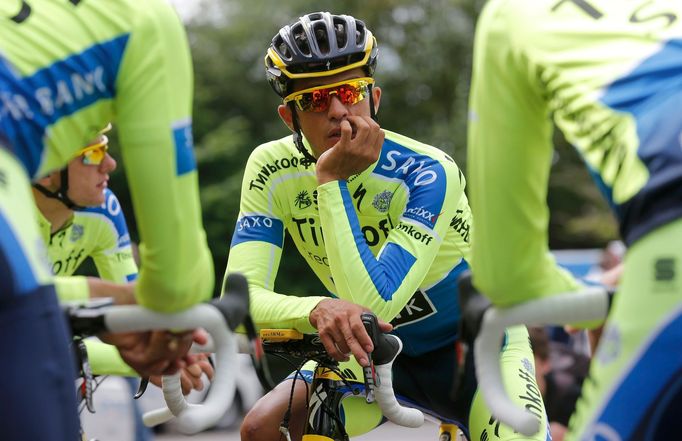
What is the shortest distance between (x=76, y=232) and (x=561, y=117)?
347 cm

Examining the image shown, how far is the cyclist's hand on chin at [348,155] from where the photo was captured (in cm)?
446

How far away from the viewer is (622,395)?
2584 millimetres

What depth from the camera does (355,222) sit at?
170 inches

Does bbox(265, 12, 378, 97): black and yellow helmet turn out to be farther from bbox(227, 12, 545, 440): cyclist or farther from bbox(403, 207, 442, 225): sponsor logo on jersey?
bbox(403, 207, 442, 225): sponsor logo on jersey

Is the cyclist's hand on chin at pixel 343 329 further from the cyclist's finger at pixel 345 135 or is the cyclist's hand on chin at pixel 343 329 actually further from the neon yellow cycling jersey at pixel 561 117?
the neon yellow cycling jersey at pixel 561 117

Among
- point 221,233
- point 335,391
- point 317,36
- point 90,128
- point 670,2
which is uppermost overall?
point 670,2

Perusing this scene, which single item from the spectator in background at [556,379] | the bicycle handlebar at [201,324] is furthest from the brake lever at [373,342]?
the spectator in background at [556,379]

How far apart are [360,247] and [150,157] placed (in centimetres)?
147

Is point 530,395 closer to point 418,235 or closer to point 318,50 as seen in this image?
point 418,235

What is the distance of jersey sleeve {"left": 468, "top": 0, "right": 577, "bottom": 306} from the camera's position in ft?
9.55

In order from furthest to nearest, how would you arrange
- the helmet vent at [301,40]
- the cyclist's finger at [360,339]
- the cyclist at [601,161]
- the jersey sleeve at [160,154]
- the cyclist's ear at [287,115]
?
1. the cyclist's ear at [287,115]
2. the helmet vent at [301,40]
3. the cyclist's finger at [360,339]
4. the jersey sleeve at [160,154]
5. the cyclist at [601,161]

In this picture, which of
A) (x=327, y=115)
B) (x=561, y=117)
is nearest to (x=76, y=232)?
(x=327, y=115)

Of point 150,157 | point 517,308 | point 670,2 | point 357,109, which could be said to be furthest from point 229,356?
point 357,109

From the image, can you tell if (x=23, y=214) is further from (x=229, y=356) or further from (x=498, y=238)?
(x=498, y=238)
